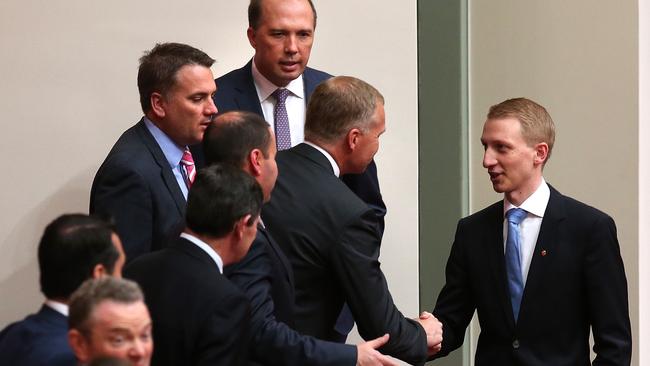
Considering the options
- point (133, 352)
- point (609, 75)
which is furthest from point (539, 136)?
point (133, 352)

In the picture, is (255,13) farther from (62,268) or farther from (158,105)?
(62,268)

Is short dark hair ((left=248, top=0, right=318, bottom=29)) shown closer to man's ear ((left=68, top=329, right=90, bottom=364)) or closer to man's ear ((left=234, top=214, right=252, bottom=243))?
man's ear ((left=234, top=214, right=252, bottom=243))

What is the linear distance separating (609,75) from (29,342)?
3.73 m

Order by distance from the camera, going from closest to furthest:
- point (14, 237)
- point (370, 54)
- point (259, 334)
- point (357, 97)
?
point (259, 334)
point (357, 97)
point (14, 237)
point (370, 54)

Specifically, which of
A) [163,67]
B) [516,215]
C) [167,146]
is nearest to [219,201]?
[167,146]

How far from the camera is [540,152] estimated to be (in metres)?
4.20

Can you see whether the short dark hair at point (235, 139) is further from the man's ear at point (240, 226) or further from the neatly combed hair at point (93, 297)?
the neatly combed hair at point (93, 297)

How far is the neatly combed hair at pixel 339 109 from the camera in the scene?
3846mm

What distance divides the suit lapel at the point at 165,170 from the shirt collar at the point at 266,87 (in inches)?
28.1

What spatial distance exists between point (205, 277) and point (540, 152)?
5.12 ft

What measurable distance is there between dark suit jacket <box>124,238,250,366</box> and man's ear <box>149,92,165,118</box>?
104 centimetres

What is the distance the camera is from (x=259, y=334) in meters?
3.36

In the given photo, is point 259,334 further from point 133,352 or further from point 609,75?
point 609,75

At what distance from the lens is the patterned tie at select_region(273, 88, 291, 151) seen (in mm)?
4547
